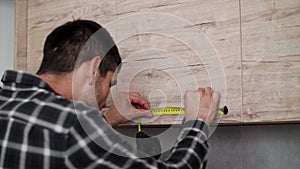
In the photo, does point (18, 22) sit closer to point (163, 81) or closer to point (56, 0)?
point (56, 0)

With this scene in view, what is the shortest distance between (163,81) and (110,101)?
10.0 inches

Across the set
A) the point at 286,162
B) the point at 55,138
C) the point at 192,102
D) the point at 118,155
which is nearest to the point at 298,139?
the point at 286,162

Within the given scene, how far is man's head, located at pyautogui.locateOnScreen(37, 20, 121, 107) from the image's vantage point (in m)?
1.12

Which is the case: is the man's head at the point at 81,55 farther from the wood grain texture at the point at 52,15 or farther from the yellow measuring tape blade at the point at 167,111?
the wood grain texture at the point at 52,15

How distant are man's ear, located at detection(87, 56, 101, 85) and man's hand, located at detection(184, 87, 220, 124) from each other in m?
0.28

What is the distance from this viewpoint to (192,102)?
1249 mm

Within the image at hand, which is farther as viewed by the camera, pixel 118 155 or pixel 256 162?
pixel 256 162

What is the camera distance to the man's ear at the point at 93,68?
44.6 inches

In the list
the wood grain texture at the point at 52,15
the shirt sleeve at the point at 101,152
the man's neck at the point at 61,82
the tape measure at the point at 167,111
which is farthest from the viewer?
the wood grain texture at the point at 52,15

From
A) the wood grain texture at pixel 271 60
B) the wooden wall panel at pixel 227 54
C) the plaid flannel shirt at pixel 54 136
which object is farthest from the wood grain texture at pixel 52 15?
the plaid flannel shirt at pixel 54 136

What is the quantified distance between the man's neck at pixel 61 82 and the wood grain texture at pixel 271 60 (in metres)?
0.66

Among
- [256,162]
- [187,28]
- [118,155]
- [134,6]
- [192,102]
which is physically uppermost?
[134,6]

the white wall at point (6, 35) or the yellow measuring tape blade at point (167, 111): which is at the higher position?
the white wall at point (6, 35)

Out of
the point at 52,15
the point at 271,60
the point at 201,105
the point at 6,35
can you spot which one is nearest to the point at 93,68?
the point at 201,105
